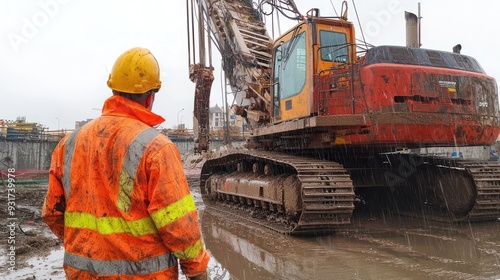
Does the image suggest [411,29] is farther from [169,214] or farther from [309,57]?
[169,214]

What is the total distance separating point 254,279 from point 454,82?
151 inches

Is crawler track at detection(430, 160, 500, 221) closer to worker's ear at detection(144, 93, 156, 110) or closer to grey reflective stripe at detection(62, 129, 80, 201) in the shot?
worker's ear at detection(144, 93, 156, 110)

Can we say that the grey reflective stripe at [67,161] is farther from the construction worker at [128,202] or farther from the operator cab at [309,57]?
the operator cab at [309,57]

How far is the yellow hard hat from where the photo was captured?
7.16 ft

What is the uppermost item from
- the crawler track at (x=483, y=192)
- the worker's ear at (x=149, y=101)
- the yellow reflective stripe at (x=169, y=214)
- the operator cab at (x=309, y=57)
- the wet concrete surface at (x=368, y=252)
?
the operator cab at (x=309, y=57)

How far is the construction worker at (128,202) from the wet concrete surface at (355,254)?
2472 mm

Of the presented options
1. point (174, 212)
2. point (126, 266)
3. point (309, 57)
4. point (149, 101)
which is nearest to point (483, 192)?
point (309, 57)

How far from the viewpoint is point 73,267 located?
6.69ft

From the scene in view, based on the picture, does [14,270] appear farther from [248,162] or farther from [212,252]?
[248,162]

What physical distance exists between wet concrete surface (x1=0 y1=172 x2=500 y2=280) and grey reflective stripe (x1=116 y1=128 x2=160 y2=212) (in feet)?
8.45

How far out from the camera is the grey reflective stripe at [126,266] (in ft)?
6.34

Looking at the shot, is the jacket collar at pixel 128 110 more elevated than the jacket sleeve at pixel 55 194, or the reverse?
the jacket collar at pixel 128 110

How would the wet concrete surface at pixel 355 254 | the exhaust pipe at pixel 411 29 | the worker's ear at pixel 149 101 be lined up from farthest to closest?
1. the exhaust pipe at pixel 411 29
2. the wet concrete surface at pixel 355 254
3. the worker's ear at pixel 149 101

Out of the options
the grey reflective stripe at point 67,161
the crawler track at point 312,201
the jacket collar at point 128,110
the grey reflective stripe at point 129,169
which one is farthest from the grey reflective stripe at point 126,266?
the crawler track at point 312,201
